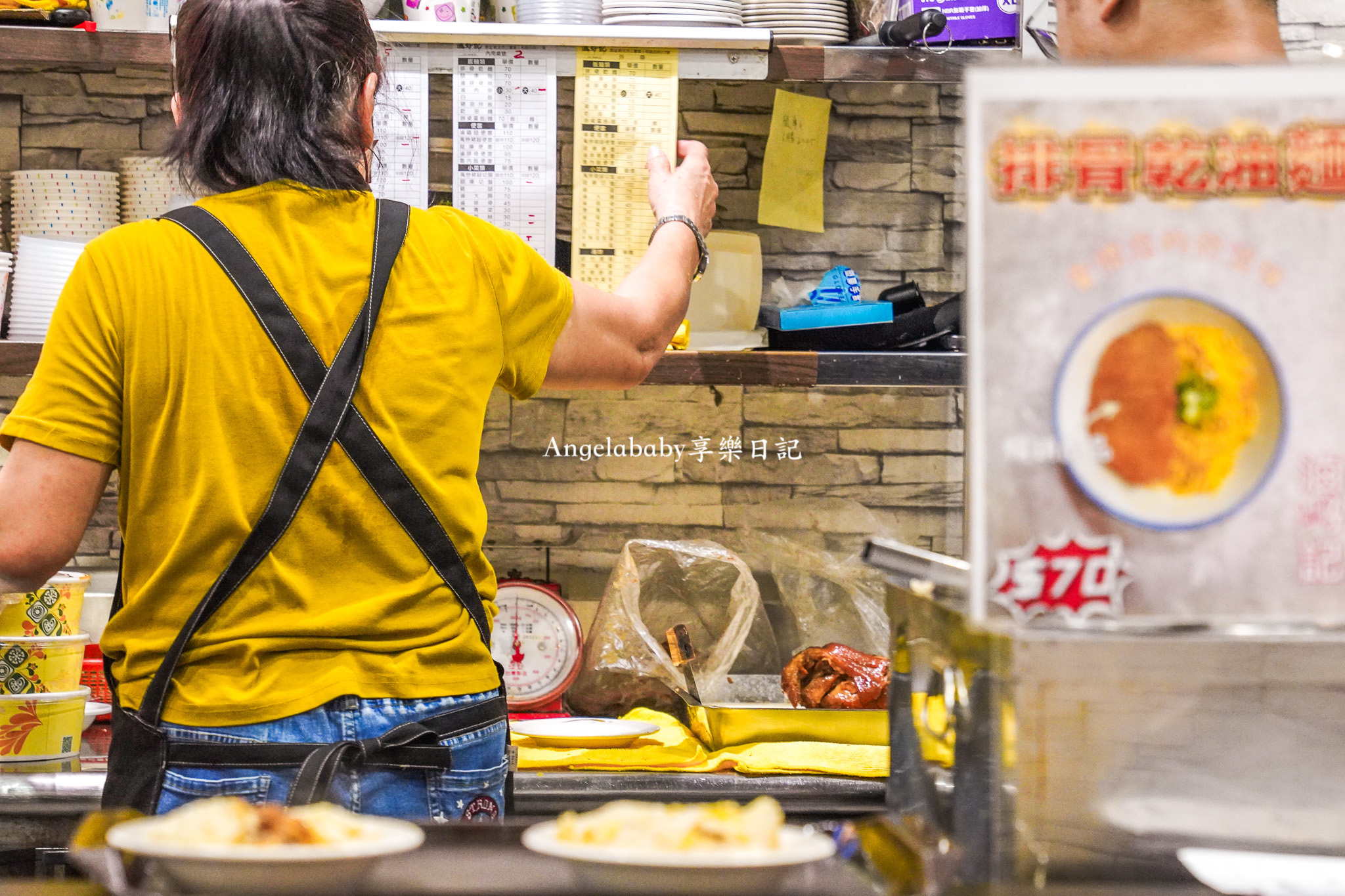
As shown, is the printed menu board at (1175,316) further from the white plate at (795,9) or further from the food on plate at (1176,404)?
the white plate at (795,9)

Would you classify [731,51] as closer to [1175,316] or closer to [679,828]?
[1175,316]

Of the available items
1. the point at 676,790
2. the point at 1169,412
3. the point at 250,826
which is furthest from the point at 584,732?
the point at 1169,412

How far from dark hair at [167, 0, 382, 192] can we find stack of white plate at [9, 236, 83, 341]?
966 mm

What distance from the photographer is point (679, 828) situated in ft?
2.38

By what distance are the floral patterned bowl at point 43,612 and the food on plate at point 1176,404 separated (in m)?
1.72

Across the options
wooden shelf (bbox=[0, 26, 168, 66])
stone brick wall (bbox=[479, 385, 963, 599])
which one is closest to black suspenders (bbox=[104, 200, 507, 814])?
wooden shelf (bbox=[0, 26, 168, 66])

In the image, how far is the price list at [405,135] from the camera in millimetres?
2270

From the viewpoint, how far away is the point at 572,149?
8.98 feet

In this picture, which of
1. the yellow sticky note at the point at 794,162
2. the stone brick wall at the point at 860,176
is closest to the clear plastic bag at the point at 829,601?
the stone brick wall at the point at 860,176

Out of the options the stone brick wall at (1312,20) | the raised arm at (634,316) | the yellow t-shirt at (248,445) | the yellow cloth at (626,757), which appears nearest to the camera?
the yellow t-shirt at (248,445)

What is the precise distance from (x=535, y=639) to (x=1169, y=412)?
1857mm

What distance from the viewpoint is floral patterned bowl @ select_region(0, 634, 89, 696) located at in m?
1.89

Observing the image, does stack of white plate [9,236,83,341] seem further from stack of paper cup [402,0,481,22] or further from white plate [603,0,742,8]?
white plate [603,0,742,8]

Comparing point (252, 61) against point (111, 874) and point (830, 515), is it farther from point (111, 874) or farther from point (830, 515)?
point (830, 515)
